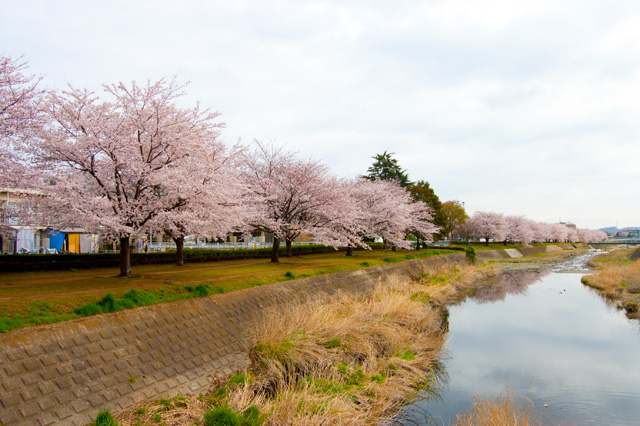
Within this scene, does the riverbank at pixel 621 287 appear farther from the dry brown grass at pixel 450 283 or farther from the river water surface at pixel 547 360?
the dry brown grass at pixel 450 283

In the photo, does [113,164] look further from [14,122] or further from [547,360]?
[547,360]

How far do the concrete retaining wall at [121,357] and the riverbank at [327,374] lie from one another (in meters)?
0.53

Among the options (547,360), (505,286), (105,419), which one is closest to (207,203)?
(105,419)

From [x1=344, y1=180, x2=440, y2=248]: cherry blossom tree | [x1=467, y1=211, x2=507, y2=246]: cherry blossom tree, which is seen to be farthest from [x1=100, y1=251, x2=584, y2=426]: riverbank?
[x1=467, y1=211, x2=507, y2=246]: cherry blossom tree

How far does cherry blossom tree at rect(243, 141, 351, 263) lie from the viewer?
23.2 m

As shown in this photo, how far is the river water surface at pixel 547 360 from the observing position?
388 inches

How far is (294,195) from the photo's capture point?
23.9 meters

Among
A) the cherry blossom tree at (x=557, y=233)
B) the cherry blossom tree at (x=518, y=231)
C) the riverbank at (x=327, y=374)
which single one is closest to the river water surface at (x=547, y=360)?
the riverbank at (x=327, y=374)

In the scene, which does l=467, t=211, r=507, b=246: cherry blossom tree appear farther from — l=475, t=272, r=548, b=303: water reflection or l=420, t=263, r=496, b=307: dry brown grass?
l=420, t=263, r=496, b=307: dry brown grass

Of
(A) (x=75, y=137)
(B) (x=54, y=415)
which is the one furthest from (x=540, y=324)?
(A) (x=75, y=137)

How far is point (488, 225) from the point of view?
79.3 m

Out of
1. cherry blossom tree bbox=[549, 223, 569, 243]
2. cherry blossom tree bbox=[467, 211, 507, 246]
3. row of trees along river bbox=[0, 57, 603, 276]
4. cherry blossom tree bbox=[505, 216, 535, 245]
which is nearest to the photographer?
row of trees along river bbox=[0, 57, 603, 276]

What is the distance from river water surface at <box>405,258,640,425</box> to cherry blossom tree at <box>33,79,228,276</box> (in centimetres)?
979

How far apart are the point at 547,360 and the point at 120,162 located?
50.7 feet
